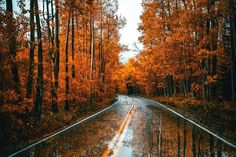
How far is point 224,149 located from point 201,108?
12.4 metres

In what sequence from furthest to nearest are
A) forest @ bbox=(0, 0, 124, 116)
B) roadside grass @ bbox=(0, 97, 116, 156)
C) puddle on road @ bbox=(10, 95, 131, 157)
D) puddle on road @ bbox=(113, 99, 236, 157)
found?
forest @ bbox=(0, 0, 124, 116)
roadside grass @ bbox=(0, 97, 116, 156)
puddle on road @ bbox=(10, 95, 131, 157)
puddle on road @ bbox=(113, 99, 236, 157)

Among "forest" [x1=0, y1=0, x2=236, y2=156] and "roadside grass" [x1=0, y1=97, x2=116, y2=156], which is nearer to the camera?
"roadside grass" [x1=0, y1=97, x2=116, y2=156]

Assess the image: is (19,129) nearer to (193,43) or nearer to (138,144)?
(138,144)

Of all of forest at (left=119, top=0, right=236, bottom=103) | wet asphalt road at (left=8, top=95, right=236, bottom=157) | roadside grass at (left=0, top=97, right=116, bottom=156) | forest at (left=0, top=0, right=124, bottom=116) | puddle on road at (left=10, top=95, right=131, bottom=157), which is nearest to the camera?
wet asphalt road at (left=8, top=95, right=236, bottom=157)

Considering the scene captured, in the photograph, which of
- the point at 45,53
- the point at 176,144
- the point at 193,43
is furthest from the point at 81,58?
the point at 176,144

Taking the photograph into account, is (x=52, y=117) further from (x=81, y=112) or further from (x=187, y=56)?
(x=187, y=56)

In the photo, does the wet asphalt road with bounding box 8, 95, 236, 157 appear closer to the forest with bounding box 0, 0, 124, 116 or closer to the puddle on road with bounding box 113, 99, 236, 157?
the puddle on road with bounding box 113, 99, 236, 157

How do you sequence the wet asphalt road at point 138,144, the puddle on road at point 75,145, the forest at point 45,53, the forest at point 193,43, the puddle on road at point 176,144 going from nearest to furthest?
1. the puddle on road at point 176,144
2. the wet asphalt road at point 138,144
3. the puddle on road at point 75,145
4. the forest at point 45,53
5. the forest at point 193,43

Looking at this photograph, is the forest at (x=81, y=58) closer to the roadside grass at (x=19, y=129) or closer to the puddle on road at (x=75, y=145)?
the roadside grass at (x=19, y=129)

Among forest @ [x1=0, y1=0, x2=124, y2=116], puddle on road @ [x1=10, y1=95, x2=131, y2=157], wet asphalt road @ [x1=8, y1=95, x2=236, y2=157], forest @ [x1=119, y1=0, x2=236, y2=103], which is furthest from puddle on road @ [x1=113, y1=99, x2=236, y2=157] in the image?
forest @ [x1=119, y1=0, x2=236, y2=103]

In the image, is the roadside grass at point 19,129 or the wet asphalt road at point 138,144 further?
the roadside grass at point 19,129

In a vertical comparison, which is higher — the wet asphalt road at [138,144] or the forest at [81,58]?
the forest at [81,58]

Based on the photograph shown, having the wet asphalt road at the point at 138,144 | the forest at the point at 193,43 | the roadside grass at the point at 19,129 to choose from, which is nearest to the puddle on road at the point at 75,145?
the wet asphalt road at the point at 138,144

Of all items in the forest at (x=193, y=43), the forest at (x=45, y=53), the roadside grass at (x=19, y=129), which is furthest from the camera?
the forest at (x=193, y=43)
